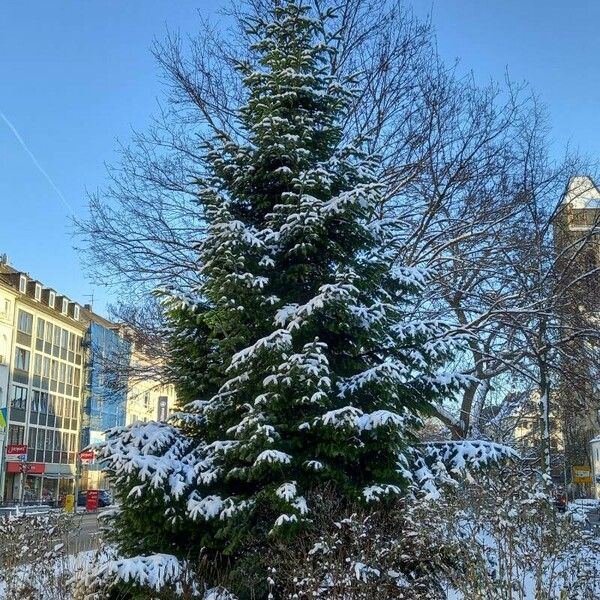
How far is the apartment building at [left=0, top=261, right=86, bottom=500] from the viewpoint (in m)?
46.3

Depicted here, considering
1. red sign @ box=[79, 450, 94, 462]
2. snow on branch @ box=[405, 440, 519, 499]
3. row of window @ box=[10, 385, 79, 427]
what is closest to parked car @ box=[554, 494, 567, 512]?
snow on branch @ box=[405, 440, 519, 499]

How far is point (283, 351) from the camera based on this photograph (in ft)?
23.4

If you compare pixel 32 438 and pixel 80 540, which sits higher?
pixel 32 438

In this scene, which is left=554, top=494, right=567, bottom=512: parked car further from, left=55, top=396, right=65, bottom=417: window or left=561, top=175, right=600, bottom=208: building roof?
left=55, top=396, right=65, bottom=417: window

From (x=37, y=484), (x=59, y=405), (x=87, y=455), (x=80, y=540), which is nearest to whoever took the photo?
(x=80, y=540)

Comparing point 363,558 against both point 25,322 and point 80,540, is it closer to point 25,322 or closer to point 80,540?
point 80,540

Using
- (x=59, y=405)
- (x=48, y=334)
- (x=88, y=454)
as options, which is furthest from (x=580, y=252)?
(x=59, y=405)

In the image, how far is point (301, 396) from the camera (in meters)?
7.15

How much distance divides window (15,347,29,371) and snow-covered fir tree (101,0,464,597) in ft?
141

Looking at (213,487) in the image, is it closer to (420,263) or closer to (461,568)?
(461,568)

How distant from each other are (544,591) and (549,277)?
31.3ft

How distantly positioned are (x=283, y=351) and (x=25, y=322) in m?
46.5

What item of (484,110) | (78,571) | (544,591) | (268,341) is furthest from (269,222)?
(484,110)

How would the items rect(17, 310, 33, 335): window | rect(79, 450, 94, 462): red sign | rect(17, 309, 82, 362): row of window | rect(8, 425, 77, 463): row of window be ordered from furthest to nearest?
rect(17, 309, 82, 362): row of window, rect(17, 310, 33, 335): window, rect(8, 425, 77, 463): row of window, rect(79, 450, 94, 462): red sign
